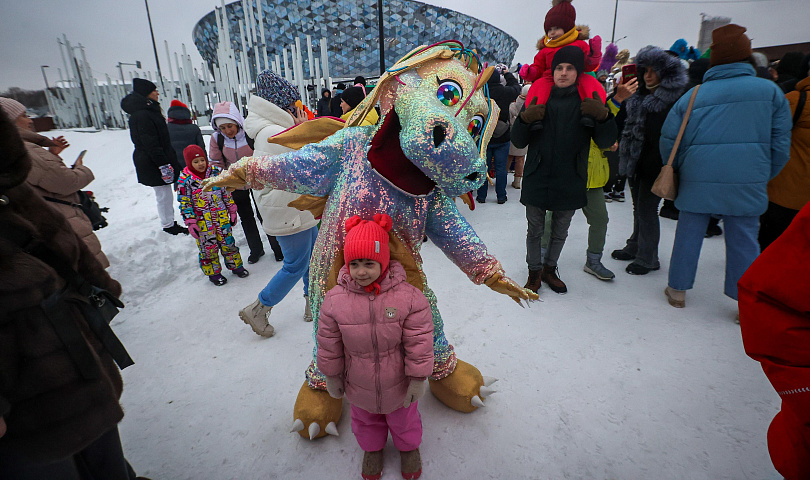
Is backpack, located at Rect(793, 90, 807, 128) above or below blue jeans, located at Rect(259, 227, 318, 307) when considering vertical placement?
above

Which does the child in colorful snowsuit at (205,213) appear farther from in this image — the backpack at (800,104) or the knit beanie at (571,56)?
the backpack at (800,104)

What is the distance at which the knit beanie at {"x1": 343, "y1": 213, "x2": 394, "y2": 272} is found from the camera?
123cm

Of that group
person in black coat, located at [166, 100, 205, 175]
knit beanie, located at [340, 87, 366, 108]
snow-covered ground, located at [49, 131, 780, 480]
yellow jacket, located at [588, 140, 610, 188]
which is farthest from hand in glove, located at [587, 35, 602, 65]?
person in black coat, located at [166, 100, 205, 175]

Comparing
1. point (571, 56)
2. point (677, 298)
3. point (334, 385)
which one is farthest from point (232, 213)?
point (677, 298)

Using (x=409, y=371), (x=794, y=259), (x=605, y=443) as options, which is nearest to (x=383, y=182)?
(x=409, y=371)

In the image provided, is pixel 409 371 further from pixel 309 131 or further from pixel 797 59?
pixel 797 59

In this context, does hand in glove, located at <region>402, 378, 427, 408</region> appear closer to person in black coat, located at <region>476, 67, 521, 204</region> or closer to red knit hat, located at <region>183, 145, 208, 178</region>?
red knit hat, located at <region>183, 145, 208, 178</region>

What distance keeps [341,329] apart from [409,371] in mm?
297

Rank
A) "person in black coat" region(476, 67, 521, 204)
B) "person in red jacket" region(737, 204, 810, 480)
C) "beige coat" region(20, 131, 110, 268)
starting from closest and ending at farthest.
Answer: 1. "person in red jacket" region(737, 204, 810, 480)
2. "beige coat" region(20, 131, 110, 268)
3. "person in black coat" region(476, 67, 521, 204)

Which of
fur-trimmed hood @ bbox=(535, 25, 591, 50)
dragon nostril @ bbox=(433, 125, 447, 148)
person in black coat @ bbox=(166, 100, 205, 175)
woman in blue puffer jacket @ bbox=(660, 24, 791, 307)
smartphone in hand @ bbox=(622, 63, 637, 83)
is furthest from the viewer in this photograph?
person in black coat @ bbox=(166, 100, 205, 175)

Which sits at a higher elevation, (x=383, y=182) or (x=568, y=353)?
(x=383, y=182)

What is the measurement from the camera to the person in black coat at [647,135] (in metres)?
2.78

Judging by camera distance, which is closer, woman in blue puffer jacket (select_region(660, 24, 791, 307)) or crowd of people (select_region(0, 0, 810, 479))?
crowd of people (select_region(0, 0, 810, 479))

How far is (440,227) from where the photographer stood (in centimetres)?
153
